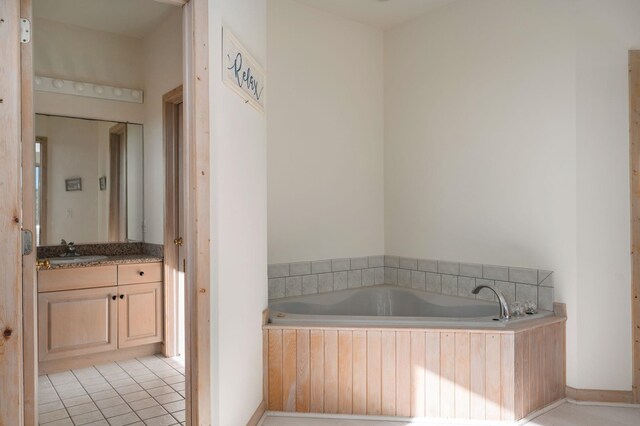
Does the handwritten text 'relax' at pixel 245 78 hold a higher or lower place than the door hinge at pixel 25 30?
higher

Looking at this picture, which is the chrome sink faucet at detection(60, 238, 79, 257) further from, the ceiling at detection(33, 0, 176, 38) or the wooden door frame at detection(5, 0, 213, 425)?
the wooden door frame at detection(5, 0, 213, 425)

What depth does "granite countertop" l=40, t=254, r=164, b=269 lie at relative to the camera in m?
3.50

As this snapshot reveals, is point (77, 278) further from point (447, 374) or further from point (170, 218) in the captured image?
point (447, 374)

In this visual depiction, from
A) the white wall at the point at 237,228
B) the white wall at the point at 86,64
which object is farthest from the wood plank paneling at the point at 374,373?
the white wall at the point at 86,64

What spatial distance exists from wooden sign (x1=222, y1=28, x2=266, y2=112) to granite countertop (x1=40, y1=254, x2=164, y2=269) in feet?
5.79

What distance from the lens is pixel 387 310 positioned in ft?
13.0

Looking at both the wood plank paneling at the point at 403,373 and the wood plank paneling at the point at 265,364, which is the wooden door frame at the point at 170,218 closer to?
the wood plank paneling at the point at 265,364

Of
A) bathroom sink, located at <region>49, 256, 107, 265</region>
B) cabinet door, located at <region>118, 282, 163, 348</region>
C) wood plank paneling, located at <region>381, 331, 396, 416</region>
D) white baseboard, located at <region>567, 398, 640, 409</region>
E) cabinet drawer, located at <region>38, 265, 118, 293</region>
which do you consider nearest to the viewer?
wood plank paneling, located at <region>381, 331, 396, 416</region>

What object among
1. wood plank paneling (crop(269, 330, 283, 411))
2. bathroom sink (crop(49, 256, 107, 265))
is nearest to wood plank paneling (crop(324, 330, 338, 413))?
wood plank paneling (crop(269, 330, 283, 411))

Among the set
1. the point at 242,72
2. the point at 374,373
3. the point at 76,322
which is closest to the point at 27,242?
the point at 242,72

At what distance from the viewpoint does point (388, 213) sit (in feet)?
13.9

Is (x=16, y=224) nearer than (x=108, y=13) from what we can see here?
Yes

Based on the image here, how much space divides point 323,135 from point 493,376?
7.15ft

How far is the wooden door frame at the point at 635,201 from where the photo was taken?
9.74 ft
